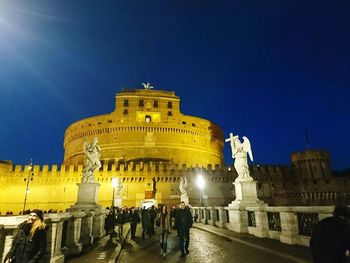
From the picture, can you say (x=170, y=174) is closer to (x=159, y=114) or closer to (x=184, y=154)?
(x=184, y=154)

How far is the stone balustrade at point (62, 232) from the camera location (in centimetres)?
366

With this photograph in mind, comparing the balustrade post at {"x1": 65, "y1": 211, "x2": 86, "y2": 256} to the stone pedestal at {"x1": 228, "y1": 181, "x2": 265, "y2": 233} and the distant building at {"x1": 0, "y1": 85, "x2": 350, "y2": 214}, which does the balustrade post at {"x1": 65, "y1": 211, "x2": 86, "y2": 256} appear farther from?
the distant building at {"x1": 0, "y1": 85, "x2": 350, "y2": 214}

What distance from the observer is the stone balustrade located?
366 centimetres

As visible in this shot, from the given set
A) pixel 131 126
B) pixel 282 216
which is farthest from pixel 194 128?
pixel 282 216

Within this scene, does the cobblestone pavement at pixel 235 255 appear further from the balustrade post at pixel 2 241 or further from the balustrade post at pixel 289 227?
the balustrade post at pixel 2 241

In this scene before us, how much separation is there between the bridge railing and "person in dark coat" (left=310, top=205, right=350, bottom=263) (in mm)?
3404

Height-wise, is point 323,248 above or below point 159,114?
below

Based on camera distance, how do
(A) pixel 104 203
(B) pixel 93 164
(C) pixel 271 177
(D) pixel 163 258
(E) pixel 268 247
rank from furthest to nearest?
1. (C) pixel 271 177
2. (A) pixel 104 203
3. (B) pixel 93 164
4. (E) pixel 268 247
5. (D) pixel 163 258

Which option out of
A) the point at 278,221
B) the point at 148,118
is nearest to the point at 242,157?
the point at 278,221

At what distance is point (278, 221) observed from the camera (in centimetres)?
811

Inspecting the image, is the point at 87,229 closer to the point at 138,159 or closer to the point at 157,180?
the point at 157,180

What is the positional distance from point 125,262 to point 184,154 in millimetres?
39634

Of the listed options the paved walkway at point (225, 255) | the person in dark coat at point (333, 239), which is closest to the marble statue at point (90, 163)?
the paved walkway at point (225, 255)

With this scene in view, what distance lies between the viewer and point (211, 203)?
105ft
